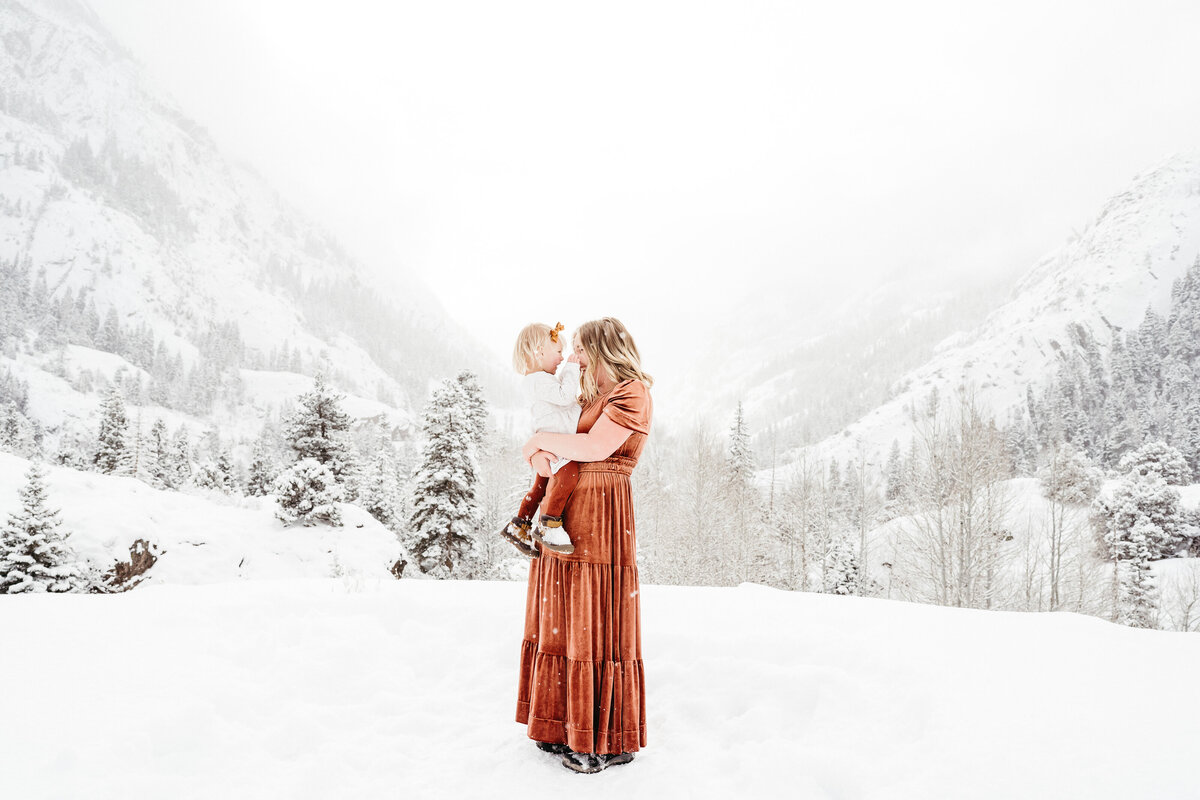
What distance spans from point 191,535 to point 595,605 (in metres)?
14.1

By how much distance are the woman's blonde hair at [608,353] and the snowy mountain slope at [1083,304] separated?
99966 millimetres

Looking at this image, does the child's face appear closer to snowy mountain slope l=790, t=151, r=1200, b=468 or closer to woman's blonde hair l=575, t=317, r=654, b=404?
woman's blonde hair l=575, t=317, r=654, b=404

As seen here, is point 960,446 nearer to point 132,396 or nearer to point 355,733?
point 355,733

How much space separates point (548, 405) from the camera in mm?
3428

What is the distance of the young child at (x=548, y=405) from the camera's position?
11.0ft

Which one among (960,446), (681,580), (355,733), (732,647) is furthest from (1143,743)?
(681,580)

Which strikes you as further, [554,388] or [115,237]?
[115,237]

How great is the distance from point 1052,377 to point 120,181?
25215cm

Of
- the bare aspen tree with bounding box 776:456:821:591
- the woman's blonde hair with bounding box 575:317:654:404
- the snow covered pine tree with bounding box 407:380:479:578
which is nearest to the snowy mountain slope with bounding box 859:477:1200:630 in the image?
the bare aspen tree with bounding box 776:456:821:591

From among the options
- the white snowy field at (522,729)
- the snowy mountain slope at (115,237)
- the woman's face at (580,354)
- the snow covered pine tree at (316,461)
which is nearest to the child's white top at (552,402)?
the woman's face at (580,354)

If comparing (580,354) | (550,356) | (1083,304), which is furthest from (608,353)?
(1083,304)

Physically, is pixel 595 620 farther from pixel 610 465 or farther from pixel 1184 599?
pixel 1184 599

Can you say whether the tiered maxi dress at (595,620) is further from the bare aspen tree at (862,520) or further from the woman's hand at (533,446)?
the bare aspen tree at (862,520)

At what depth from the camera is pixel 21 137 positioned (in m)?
159
